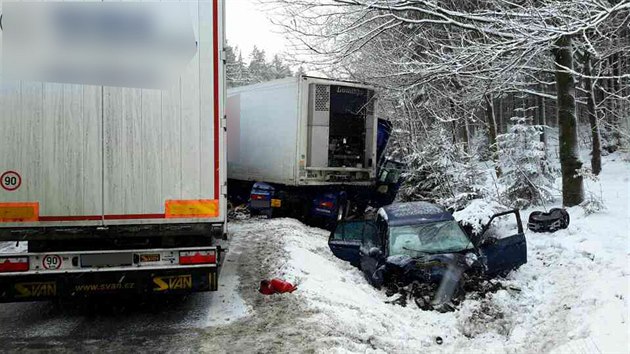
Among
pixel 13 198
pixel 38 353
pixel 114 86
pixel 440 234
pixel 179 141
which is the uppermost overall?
pixel 114 86

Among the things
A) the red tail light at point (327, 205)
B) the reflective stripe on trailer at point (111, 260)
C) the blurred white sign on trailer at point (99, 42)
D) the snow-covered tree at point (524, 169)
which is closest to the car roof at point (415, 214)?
Result: the reflective stripe on trailer at point (111, 260)

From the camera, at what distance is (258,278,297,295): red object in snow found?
6611 mm

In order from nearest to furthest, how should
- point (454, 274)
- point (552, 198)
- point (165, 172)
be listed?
point (165, 172)
point (454, 274)
point (552, 198)

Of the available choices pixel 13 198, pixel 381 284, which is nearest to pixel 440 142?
pixel 381 284

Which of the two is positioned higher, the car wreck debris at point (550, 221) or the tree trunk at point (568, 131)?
the tree trunk at point (568, 131)

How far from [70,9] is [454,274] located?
5623 millimetres

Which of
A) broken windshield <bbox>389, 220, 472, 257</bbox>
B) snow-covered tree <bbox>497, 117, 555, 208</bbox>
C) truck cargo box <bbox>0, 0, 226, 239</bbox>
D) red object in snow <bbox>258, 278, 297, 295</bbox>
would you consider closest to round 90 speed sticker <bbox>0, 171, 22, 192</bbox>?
truck cargo box <bbox>0, 0, 226, 239</bbox>

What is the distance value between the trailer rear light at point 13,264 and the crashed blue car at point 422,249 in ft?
14.6

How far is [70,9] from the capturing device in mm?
5133

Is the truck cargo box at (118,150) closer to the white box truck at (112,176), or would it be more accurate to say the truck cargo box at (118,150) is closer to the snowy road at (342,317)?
the white box truck at (112,176)

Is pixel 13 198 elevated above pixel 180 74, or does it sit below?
below

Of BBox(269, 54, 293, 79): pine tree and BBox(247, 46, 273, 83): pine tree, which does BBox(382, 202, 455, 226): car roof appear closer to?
BBox(269, 54, 293, 79): pine tree

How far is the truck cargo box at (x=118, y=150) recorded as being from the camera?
5.07 metres

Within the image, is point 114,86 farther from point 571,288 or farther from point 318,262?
point 571,288
